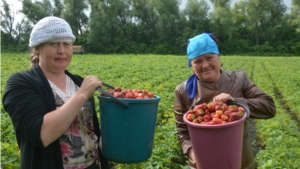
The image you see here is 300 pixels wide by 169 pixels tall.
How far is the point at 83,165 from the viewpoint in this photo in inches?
80.0

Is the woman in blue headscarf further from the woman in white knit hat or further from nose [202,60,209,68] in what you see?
the woman in white knit hat

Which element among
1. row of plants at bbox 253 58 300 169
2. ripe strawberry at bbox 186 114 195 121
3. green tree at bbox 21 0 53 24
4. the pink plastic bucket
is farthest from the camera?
green tree at bbox 21 0 53 24

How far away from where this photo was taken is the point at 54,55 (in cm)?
194

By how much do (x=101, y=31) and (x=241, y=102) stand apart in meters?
54.5

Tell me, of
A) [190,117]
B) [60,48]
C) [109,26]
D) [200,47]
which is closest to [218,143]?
[190,117]

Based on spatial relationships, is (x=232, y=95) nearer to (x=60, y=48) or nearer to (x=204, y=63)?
(x=204, y=63)

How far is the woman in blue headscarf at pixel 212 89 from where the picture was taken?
86.7 inches

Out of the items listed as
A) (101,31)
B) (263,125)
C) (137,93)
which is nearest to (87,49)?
(101,31)

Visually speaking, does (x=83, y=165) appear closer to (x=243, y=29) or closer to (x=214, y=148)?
(x=214, y=148)

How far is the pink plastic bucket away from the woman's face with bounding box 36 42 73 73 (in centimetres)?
91

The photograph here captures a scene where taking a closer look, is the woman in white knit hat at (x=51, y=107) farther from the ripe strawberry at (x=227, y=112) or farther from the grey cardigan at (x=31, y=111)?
the ripe strawberry at (x=227, y=112)

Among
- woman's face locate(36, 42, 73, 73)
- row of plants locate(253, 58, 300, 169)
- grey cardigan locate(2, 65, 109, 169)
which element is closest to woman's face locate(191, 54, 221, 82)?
woman's face locate(36, 42, 73, 73)

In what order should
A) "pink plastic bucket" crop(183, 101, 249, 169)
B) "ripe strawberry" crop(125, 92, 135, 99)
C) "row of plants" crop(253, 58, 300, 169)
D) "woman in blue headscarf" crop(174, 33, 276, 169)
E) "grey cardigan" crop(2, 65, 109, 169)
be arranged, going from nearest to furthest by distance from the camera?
"grey cardigan" crop(2, 65, 109, 169) < "pink plastic bucket" crop(183, 101, 249, 169) < "ripe strawberry" crop(125, 92, 135, 99) < "woman in blue headscarf" crop(174, 33, 276, 169) < "row of plants" crop(253, 58, 300, 169)

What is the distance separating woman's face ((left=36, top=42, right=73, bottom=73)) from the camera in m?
1.93
